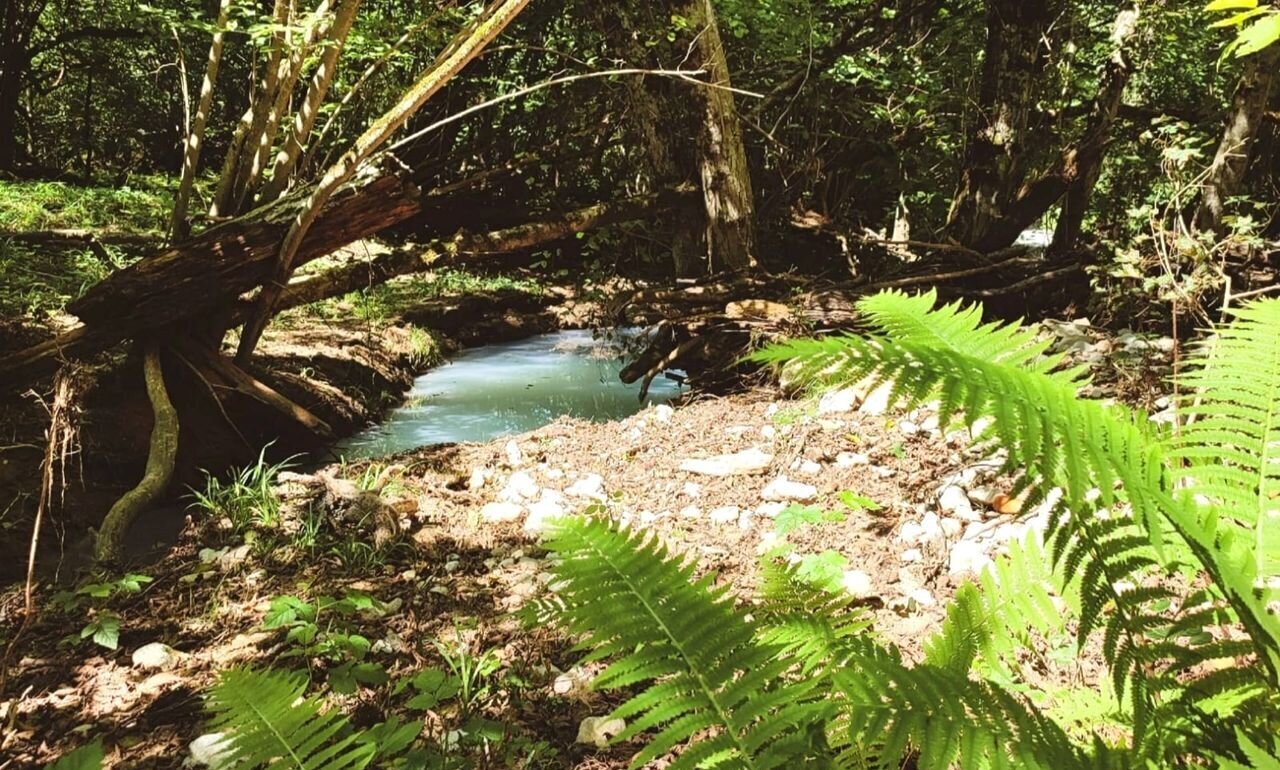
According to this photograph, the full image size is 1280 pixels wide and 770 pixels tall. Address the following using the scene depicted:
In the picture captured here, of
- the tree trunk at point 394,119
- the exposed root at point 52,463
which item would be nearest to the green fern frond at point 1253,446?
the exposed root at point 52,463

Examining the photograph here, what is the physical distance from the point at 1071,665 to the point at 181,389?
15.0 feet

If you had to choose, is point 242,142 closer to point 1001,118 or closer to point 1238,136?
point 1001,118

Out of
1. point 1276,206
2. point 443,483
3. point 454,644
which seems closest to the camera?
point 454,644

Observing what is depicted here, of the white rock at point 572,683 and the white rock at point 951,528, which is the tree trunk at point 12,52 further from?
the white rock at point 951,528

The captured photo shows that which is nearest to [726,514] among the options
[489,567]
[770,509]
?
[770,509]

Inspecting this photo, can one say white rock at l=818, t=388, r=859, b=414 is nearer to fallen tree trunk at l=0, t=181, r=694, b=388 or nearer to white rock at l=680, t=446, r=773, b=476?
white rock at l=680, t=446, r=773, b=476

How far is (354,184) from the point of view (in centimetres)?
427

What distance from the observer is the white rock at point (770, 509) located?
115 inches

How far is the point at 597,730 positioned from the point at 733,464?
1739 millimetres

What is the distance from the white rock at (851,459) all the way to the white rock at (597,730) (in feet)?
5.66

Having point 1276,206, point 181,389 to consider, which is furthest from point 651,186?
point 1276,206

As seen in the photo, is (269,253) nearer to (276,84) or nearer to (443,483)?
(276,84)

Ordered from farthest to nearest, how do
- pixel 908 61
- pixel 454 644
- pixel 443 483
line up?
pixel 908 61, pixel 443 483, pixel 454 644

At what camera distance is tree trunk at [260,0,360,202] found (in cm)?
408
